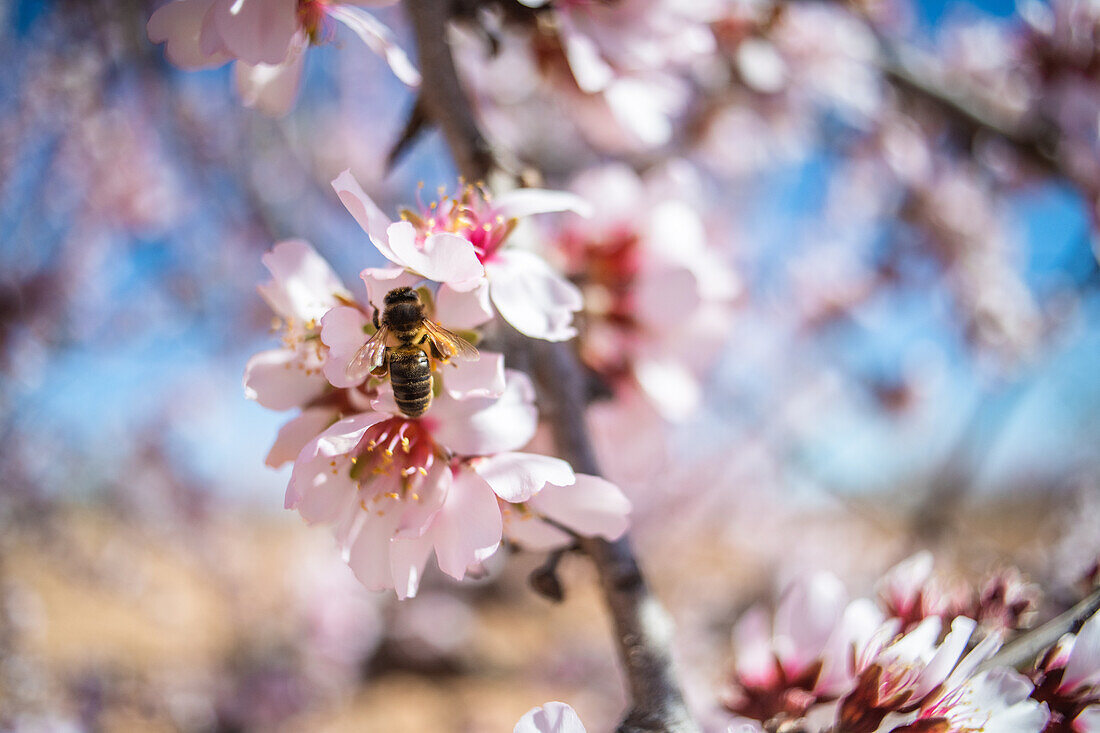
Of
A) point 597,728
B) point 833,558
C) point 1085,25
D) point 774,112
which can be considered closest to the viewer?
point 1085,25

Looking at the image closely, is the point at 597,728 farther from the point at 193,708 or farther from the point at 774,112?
the point at 774,112

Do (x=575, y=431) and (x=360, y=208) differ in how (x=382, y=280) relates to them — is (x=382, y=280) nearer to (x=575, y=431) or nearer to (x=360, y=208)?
(x=360, y=208)

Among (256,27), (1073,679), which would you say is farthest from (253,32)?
(1073,679)

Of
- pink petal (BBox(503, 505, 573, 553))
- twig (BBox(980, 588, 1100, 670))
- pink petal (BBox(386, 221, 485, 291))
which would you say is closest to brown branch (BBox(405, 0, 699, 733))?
pink petal (BBox(503, 505, 573, 553))

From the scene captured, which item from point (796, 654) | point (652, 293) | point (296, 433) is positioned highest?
point (652, 293)

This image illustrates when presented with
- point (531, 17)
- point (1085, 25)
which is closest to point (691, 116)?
point (1085, 25)

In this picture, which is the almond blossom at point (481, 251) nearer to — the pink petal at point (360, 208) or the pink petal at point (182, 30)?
the pink petal at point (360, 208)
